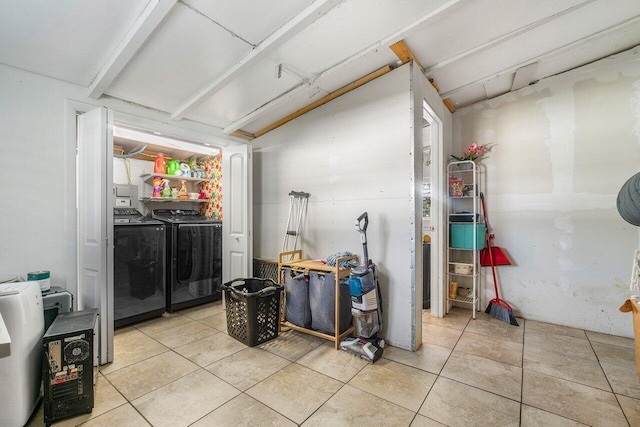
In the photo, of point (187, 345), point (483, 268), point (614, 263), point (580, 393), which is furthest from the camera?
point (483, 268)

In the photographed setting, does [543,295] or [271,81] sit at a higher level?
[271,81]

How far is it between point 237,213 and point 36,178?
183cm

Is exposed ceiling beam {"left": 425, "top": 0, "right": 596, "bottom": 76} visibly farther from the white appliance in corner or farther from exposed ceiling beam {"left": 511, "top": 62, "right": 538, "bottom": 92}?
the white appliance in corner

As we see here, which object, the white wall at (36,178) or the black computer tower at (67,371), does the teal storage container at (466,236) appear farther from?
the white wall at (36,178)

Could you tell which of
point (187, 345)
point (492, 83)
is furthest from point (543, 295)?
point (187, 345)

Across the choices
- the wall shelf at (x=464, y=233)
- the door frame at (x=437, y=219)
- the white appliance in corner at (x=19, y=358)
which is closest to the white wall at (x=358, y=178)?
the door frame at (x=437, y=219)

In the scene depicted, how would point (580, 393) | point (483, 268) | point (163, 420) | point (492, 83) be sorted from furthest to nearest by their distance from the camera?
point (483, 268)
point (492, 83)
point (580, 393)
point (163, 420)

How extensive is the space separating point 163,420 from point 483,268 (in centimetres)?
350

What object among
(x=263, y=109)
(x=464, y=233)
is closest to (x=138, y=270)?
(x=263, y=109)

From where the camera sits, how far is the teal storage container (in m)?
3.17

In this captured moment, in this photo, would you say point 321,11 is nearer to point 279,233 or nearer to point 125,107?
point 125,107

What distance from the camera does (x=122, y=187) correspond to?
11.6 ft

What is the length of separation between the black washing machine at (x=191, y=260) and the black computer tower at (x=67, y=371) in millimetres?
1607

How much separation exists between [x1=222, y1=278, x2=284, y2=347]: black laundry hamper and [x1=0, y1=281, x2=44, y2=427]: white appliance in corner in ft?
4.15
